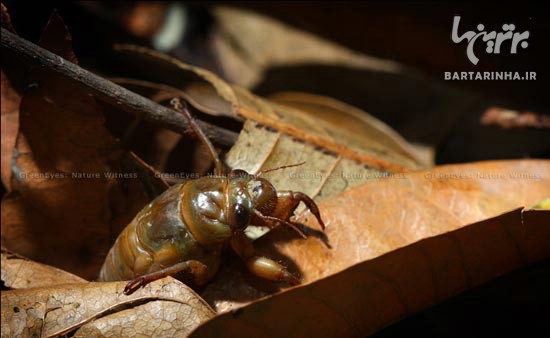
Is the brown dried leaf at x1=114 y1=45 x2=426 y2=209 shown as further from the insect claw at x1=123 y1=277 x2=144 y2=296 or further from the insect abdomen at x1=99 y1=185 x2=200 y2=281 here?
the insect claw at x1=123 y1=277 x2=144 y2=296

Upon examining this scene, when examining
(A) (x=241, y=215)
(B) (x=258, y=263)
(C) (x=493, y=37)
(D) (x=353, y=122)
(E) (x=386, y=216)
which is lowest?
(B) (x=258, y=263)

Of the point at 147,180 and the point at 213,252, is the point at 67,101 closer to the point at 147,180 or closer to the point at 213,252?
the point at 147,180

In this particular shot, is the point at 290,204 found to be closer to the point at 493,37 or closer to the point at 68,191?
the point at 68,191

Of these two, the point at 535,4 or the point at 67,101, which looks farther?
the point at 535,4

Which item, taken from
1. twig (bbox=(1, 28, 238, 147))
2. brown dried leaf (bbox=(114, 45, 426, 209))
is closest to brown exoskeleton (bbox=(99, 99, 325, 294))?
brown dried leaf (bbox=(114, 45, 426, 209))

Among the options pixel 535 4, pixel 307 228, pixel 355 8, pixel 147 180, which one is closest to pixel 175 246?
pixel 147 180

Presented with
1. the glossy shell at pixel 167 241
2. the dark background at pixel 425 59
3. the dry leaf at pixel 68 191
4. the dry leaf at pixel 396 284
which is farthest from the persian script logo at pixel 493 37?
the dry leaf at pixel 68 191

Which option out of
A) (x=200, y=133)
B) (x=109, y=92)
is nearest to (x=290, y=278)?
(x=200, y=133)
